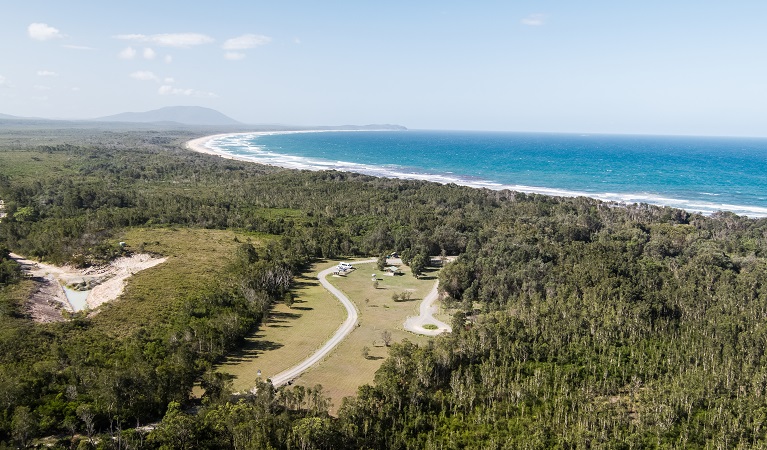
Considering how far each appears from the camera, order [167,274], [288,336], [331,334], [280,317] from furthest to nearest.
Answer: [167,274] < [280,317] < [331,334] < [288,336]

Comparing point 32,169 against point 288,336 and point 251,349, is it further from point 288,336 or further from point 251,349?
point 251,349

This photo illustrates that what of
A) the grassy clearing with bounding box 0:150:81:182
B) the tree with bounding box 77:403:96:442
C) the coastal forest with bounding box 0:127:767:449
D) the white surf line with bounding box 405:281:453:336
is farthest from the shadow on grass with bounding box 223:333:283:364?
the grassy clearing with bounding box 0:150:81:182

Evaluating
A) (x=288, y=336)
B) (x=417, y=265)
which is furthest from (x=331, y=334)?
(x=417, y=265)

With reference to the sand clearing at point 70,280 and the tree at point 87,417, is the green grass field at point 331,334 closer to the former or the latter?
the tree at point 87,417

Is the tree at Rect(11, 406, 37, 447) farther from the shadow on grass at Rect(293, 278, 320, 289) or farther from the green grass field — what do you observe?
the shadow on grass at Rect(293, 278, 320, 289)

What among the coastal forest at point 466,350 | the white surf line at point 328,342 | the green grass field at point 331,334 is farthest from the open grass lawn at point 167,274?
the white surf line at point 328,342

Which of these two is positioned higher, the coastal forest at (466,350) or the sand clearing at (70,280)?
the coastal forest at (466,350)
